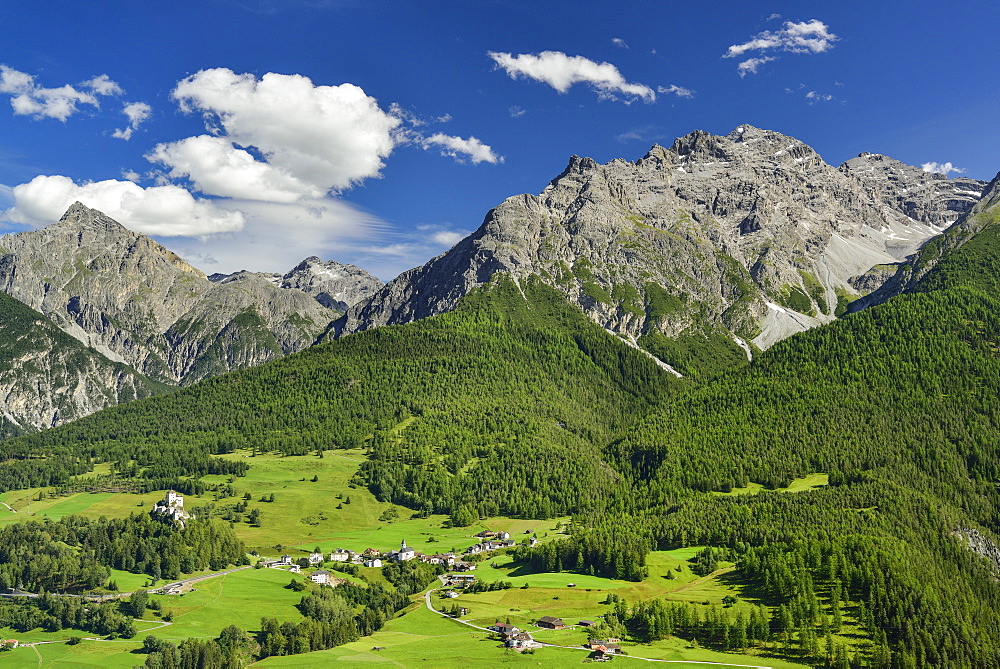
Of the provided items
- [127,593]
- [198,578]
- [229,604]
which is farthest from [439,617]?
[127,593]

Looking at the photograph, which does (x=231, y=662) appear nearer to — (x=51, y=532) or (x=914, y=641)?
(x=51, y=532)

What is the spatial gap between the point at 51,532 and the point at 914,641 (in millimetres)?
190561

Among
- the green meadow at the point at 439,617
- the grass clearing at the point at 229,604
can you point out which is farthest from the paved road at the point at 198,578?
the green meadow at the point at 439,617

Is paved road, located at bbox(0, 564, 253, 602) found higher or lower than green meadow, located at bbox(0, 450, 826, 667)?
higher

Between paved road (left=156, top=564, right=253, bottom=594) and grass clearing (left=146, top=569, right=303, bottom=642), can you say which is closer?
grass clearing (left=146, top=569, right=303, bottom=642)

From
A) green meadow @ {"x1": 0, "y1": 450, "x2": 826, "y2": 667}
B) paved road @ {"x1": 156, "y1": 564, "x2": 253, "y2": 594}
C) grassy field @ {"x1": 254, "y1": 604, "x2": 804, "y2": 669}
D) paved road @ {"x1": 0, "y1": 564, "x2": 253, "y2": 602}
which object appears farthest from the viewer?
paved road @ {"x1": 156, "y1": 564, "x2": 253, "y2": 594}

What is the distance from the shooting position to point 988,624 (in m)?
161

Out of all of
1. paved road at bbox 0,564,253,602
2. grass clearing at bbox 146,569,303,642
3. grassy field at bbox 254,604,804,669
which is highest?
paved road at bbox 0,564,253,602

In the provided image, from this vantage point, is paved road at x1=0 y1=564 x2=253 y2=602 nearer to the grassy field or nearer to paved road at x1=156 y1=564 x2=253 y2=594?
paved road at x1=156 y1=564 x2=253 y2=594

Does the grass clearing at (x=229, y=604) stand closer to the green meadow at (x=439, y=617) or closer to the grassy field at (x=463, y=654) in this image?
the green meadow at (x=439, y=617)

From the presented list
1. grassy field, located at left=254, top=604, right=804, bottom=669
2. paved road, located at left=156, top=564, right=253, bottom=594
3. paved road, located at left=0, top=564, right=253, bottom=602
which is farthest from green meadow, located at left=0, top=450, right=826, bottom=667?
paved road, located at left=0, top=564, right=253, bottom=602

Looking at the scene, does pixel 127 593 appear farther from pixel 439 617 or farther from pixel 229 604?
pixel 439 617

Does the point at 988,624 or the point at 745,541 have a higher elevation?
the point at 745,541

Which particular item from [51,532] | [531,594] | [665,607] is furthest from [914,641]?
[51,532]
